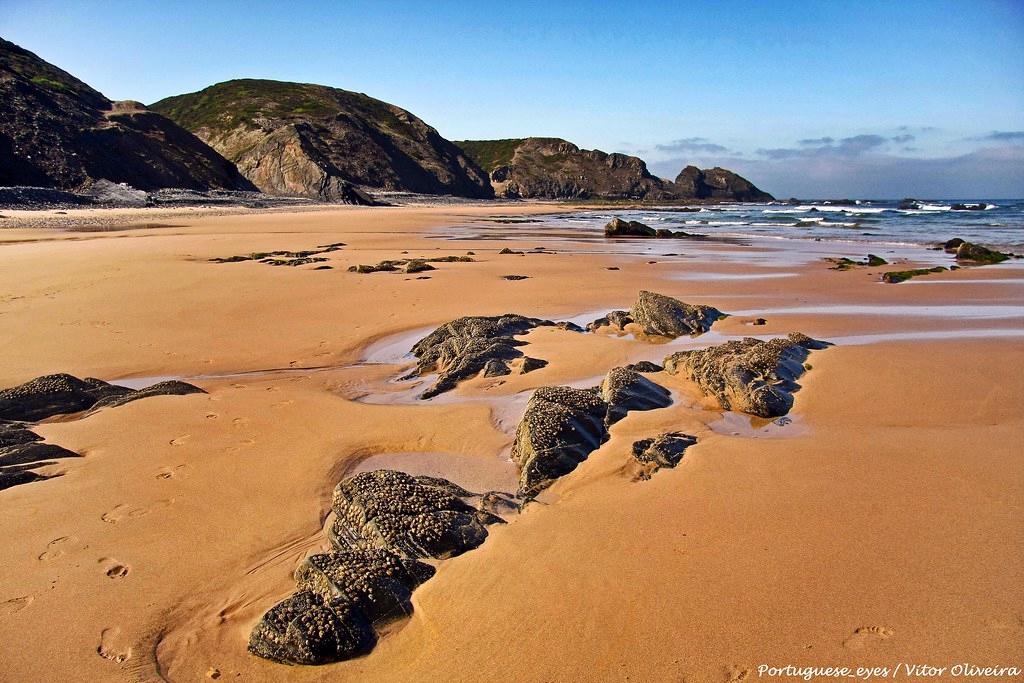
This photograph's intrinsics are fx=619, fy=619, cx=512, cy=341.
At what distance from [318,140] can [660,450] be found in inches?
2575

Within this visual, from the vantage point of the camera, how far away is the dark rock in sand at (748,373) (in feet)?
16.4

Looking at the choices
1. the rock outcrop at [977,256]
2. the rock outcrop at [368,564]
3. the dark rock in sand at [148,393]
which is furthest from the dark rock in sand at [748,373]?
the rock outcrop at [977,256]

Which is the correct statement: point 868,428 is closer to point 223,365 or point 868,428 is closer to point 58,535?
point 58,535

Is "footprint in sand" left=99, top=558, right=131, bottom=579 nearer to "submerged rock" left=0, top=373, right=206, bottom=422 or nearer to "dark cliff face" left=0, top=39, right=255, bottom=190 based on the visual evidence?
"submerged rock" left=0, top=373, right=206, bottom=422

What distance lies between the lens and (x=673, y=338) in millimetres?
7660

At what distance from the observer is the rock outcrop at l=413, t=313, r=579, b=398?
250 inches

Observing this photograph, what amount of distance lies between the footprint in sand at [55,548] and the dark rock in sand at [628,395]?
3.41 meters

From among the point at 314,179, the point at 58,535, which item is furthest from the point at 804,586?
the point at 314,179

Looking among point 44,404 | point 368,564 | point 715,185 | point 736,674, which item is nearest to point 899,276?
point 736,674

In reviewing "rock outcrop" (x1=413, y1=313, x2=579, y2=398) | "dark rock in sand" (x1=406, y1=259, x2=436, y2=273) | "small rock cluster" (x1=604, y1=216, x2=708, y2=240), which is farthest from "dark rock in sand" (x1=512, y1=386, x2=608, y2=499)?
"small rock cluster" (x1=604, y1=216, x2=708, y2=240)

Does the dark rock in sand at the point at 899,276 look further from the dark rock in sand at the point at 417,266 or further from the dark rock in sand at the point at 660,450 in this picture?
the dark rock in sand at the point at 660,450

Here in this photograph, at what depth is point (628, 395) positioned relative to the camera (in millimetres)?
5008

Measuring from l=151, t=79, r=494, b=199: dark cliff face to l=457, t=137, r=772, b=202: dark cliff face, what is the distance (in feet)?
81.4

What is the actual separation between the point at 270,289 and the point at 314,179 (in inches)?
1791
